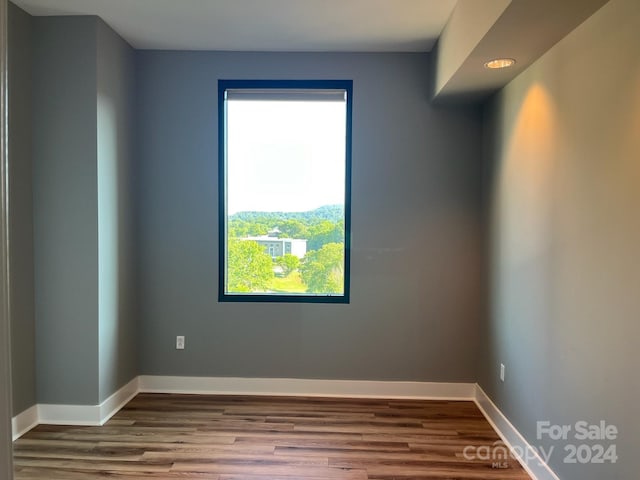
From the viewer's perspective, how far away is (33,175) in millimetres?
2982

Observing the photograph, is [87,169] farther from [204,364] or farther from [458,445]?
[458,445]

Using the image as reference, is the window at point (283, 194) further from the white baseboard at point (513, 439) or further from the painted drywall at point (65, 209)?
the white baseboard at point (513, 439)

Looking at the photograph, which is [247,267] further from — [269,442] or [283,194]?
[269,442]

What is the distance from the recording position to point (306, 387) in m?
3.63

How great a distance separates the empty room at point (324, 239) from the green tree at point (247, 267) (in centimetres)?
2

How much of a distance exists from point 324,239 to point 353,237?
0.25 meters

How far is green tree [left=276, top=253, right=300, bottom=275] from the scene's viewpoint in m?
3.71

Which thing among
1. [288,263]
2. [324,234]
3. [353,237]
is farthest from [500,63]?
[288,263]

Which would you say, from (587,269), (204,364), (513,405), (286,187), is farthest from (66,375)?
(587,269)

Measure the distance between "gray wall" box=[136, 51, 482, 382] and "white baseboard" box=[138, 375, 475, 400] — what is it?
6 cm

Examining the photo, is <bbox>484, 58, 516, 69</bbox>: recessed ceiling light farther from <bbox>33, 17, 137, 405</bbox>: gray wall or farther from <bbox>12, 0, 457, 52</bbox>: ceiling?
<bbox>33, 17, 137, 405</bbox>: gray wall

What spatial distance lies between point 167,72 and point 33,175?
4.19 ft

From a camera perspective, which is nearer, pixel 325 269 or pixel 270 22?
pixel 270 22

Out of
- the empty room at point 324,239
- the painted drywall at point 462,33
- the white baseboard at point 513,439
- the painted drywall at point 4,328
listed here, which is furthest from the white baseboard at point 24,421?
the painted drywall at point 462,33
